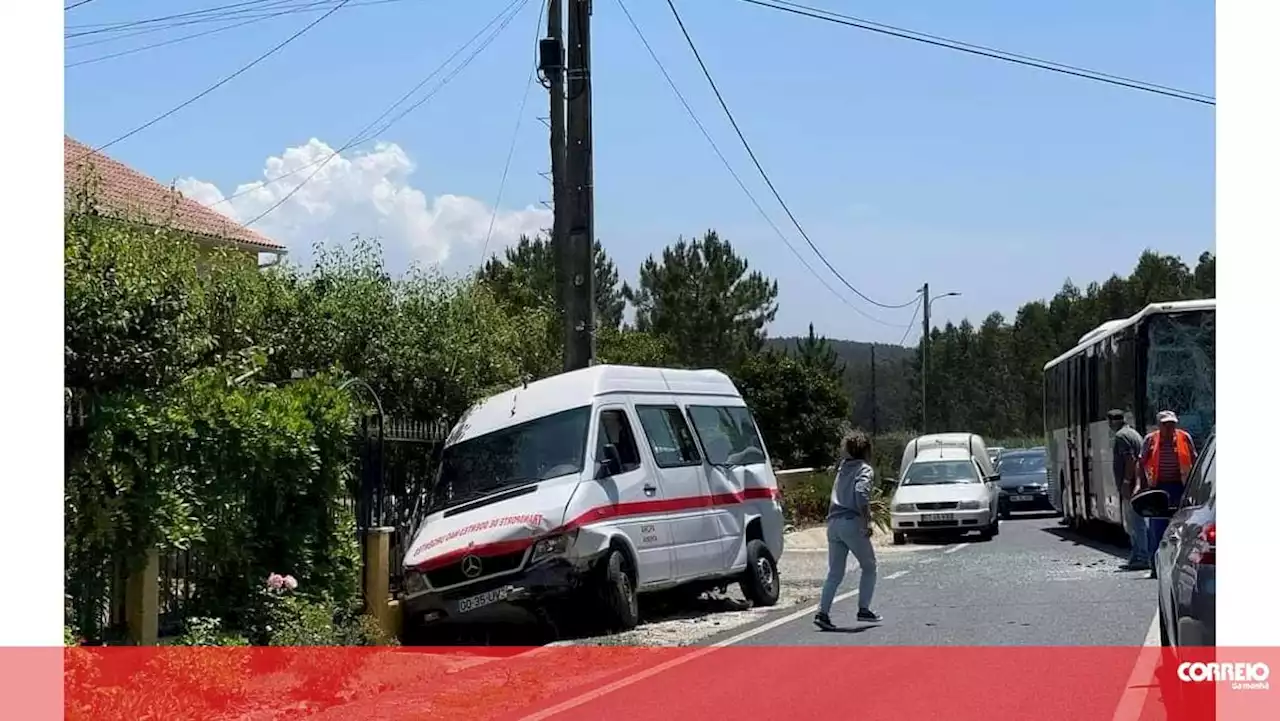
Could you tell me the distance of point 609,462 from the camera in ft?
43.9

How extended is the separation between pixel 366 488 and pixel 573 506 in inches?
81.2

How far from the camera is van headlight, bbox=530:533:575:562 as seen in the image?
12.2 meters

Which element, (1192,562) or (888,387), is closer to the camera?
(1192,562)

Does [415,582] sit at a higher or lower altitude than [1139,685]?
higher

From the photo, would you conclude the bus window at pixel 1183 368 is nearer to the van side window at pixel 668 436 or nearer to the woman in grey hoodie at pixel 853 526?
the van side window at pixel 668 436

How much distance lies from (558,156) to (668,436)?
12.3 ft

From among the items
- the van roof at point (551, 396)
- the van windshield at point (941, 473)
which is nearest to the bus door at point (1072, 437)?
the van windshield at point (941, 473)

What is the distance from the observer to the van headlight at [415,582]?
1256 cm

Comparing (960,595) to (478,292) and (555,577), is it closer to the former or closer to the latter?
(555,577)

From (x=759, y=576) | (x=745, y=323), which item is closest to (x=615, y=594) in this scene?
(x=759, y=576)

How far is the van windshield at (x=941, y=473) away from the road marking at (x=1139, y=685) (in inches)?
635

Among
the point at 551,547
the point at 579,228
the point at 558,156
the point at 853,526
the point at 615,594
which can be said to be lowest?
the point at 615,594

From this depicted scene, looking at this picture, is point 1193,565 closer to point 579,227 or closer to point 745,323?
point 579,227

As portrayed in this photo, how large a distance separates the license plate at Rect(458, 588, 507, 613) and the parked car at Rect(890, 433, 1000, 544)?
1526cm
